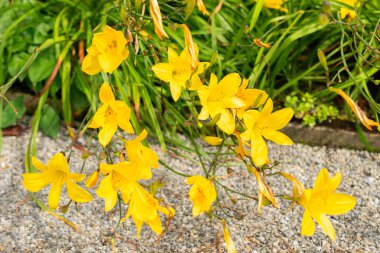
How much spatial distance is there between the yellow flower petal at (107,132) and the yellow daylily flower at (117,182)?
0.29 feet

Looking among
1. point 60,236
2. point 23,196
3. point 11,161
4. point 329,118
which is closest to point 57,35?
point 11,161

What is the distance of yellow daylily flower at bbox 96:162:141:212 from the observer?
1602 mm

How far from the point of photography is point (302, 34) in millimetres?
2639

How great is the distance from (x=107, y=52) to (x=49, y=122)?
116 centimetres

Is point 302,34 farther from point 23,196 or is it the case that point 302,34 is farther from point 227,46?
point 23,196

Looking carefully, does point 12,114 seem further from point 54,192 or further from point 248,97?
point 248,97

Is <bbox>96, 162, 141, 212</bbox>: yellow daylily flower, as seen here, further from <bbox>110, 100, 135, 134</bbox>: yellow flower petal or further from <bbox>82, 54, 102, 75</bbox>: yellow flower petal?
<bbox>82, 54, 102, 75</bbox>: yellow flower petal

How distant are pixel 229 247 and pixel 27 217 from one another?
0.84 m

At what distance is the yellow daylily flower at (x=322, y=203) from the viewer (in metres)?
1.62

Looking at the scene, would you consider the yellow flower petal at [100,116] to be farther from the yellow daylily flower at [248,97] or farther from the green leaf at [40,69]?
the green leaf at [40,69]

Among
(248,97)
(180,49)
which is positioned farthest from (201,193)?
(180,49)

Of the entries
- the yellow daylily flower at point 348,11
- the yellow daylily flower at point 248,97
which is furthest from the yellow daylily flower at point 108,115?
the yellow daylily flower at point 348,11

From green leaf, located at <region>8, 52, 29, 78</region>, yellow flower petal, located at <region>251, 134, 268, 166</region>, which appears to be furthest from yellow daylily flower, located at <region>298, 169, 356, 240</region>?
green leaf, located at <region>8, 52, 29, 78</region>

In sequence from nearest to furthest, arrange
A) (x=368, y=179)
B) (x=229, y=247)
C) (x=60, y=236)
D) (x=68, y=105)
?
(x=229, y=247)
(x=60, y=236)
(x=368, y=179)
(x=68, y=105)
